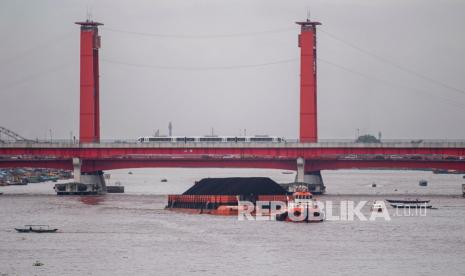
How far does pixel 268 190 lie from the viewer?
449 ft

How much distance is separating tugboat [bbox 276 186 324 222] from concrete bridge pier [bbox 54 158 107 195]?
59407 mm

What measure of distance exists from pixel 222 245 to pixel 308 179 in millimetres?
75217

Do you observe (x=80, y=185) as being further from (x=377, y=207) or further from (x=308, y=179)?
(x=377, y=207)

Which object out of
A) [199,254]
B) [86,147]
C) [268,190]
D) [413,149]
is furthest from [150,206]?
[199,254]

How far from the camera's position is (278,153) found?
17238 centimetres

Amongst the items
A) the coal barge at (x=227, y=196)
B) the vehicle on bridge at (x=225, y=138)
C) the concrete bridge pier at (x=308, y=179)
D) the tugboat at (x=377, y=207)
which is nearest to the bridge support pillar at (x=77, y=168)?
the vehicle on bridge at (x=225, y=138)

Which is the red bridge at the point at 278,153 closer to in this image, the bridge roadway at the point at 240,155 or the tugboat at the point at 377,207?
the bridge roadway at the point at 240,155

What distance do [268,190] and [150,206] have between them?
17321mm

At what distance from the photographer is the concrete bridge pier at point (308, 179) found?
6742 inches

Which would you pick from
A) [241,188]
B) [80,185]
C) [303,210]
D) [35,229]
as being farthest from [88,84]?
[35,229]

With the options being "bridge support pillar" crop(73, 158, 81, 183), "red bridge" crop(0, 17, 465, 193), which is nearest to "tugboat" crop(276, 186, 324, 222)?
"red bridge" crop(0, 17, 465, 193)

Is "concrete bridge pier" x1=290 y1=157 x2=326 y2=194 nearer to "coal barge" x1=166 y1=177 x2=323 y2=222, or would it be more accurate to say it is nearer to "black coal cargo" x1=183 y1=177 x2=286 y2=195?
"black coal cargo" x1=183 y1=177 x2=286 y2=195

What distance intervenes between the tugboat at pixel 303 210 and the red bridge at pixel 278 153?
48.9 meters

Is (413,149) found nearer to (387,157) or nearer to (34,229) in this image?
(387,157)
